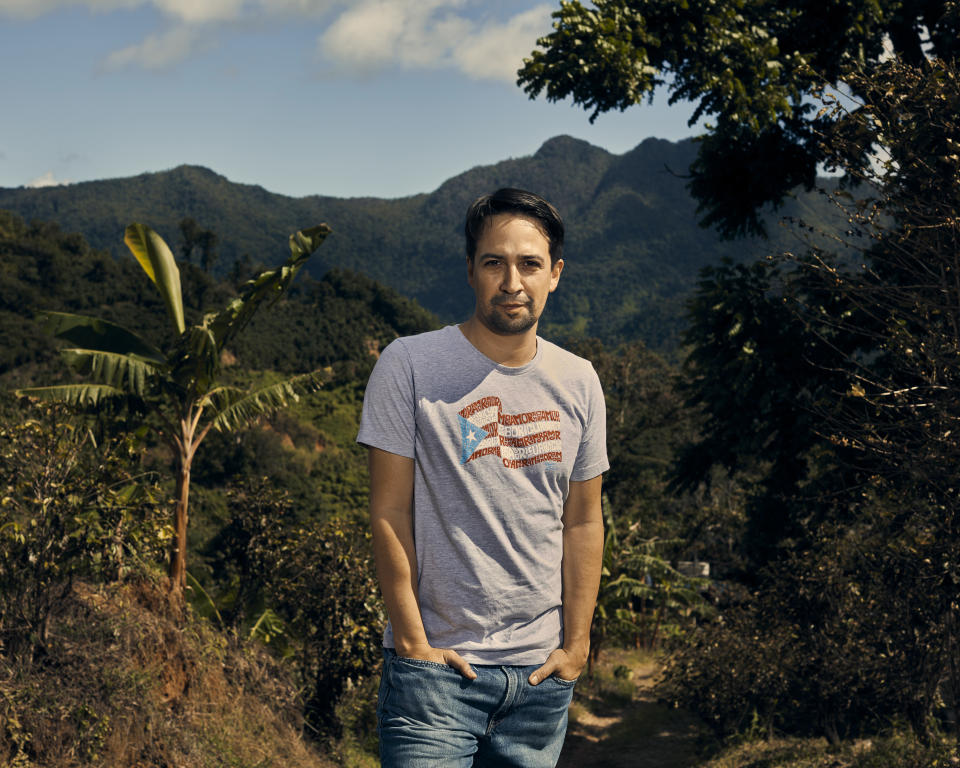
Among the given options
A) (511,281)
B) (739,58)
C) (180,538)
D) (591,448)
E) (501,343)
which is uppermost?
(739,58)

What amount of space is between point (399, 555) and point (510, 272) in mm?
859

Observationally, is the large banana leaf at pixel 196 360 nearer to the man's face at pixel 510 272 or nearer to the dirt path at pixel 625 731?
the man's face at pixel 510 272

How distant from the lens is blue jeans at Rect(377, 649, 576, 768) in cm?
233

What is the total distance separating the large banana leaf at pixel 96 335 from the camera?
1057 centimetres

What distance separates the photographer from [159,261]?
10523mm

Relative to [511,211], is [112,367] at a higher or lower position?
lower

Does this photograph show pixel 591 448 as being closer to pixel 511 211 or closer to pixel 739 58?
pixel 511 211

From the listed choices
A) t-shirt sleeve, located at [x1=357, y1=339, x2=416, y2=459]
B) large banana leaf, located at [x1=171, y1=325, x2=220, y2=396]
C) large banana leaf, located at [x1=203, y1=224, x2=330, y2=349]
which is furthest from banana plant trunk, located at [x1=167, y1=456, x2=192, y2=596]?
t-shirt sleeve, located at [x1=357, y1=339, x2=416, y2=459]

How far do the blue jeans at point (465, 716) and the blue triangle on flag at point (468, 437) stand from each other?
0.57 m

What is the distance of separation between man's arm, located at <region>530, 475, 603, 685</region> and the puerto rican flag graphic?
0.68ft

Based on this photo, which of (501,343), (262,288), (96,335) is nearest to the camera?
(501,343)

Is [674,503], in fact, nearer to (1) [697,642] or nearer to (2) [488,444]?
(1) [697,642]

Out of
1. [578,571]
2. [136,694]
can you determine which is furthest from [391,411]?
[136,694]

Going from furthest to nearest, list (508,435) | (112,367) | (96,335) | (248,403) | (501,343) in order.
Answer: (248,403)
(96,335)
(112,367)
(501,343)
(508,435)
